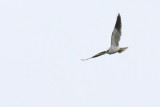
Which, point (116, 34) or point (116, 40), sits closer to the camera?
point (116, 34)

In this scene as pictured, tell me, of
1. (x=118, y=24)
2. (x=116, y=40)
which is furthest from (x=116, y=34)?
(x=118, y=24)

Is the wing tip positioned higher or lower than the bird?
higher

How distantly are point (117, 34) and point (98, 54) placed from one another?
208 cm

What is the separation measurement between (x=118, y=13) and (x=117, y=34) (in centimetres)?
200

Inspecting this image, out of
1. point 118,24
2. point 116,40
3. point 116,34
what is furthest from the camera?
point 116,40

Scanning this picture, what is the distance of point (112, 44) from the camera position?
73.1 metres

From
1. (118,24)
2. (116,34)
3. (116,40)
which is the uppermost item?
(118,24)

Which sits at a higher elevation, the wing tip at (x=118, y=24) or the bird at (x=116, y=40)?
the wing tip at (x=118, y=24)

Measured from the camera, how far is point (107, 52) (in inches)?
2891

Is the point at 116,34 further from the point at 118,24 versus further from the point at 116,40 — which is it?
the point at 118,24

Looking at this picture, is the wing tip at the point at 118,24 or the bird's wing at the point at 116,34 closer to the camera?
the wing tip at the point at 118,24

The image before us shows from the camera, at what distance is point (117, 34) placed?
72688 mm

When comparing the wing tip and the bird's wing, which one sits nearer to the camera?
the wing tip

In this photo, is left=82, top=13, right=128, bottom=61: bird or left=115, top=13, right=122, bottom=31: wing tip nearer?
left=115, top=13, right=122, bottom=31: wing tip
